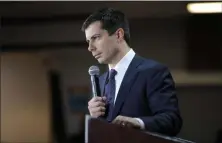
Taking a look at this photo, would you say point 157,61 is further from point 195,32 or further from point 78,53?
point 78,53

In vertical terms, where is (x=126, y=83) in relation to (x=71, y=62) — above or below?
below

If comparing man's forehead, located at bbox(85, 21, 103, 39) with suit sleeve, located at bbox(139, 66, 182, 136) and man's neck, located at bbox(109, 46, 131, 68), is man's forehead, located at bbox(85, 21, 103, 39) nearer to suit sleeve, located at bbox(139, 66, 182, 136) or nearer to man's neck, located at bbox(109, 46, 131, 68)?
man's neck, located at bbox(109, 46, 131, 68)

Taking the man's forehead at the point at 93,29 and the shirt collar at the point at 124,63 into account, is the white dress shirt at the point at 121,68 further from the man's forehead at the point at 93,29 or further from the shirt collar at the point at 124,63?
the man's forehead at the point at 93,29

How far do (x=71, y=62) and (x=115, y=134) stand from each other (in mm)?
491

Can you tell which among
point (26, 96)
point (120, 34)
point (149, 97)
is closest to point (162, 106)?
point (149, 97)

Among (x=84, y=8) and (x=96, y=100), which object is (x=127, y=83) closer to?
(x=96, y=100)

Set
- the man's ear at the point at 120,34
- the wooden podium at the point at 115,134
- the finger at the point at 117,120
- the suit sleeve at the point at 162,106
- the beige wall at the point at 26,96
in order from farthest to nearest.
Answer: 1. the beige wall at the point at 26,96
2. the man's ear at the point at 120,34
3. the suit sleeve at the point at 162,106
4. the finger at the point at 117,120
5. the wooden podium at the point at 115,134

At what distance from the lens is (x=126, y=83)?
151 centimetres

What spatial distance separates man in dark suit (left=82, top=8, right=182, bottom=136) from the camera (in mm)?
1452

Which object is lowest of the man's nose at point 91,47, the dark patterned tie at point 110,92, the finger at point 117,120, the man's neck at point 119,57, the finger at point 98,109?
the finger at point 117,120

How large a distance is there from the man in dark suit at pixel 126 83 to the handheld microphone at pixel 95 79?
0.05 feet

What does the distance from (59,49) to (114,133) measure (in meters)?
0.53

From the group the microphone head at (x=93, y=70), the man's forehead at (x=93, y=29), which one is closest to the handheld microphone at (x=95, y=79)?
the microphone head at (x=93, y=70)

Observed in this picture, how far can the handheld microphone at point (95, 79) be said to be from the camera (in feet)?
4.80
